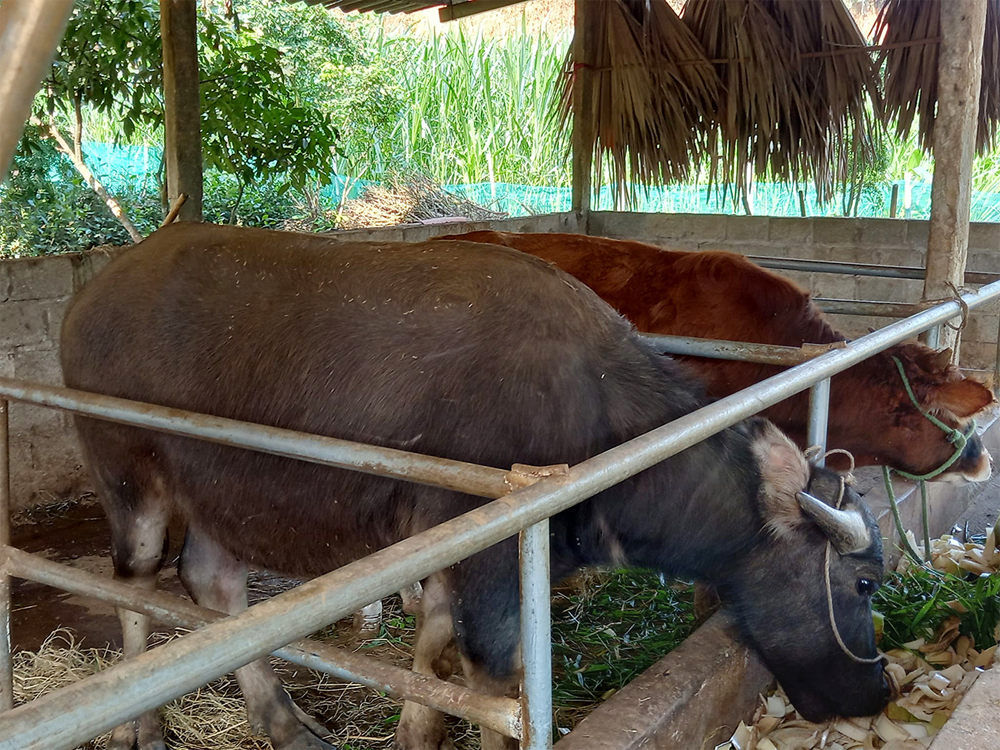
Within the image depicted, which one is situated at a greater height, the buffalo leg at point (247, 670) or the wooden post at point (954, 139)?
the wooden post at point (954, 139)

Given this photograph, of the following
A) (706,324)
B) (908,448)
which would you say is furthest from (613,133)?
(908,448)

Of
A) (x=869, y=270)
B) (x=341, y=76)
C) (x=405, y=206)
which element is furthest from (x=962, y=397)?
(x=341, y=76)

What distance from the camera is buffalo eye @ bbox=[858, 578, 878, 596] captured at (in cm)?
259

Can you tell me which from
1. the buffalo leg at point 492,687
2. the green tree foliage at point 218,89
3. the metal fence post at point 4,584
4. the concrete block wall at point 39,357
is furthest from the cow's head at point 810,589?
the green tree foliage at point 218,89

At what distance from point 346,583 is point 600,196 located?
8019 mm

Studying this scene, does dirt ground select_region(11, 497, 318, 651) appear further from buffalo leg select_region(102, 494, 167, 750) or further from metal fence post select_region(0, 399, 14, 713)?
metal fence post select_region(0, 399, 14, 713)

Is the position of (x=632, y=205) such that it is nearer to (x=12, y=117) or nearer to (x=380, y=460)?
(x=380, y=460)

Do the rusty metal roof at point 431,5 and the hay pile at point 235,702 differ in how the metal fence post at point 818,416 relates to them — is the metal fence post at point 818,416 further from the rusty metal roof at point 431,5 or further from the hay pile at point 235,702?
the rusty metal roof at point 431,5

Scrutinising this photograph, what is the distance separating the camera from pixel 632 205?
8422 mm

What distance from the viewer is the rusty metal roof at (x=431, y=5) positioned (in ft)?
24.4

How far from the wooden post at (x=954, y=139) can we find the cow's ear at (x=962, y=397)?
1.00 metres

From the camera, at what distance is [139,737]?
9.71ft

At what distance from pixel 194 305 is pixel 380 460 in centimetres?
153

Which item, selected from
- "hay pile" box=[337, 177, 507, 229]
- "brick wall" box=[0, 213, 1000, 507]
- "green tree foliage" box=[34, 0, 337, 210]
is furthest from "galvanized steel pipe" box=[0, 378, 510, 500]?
"hay pile" box=[337, 177, 507, 229]
